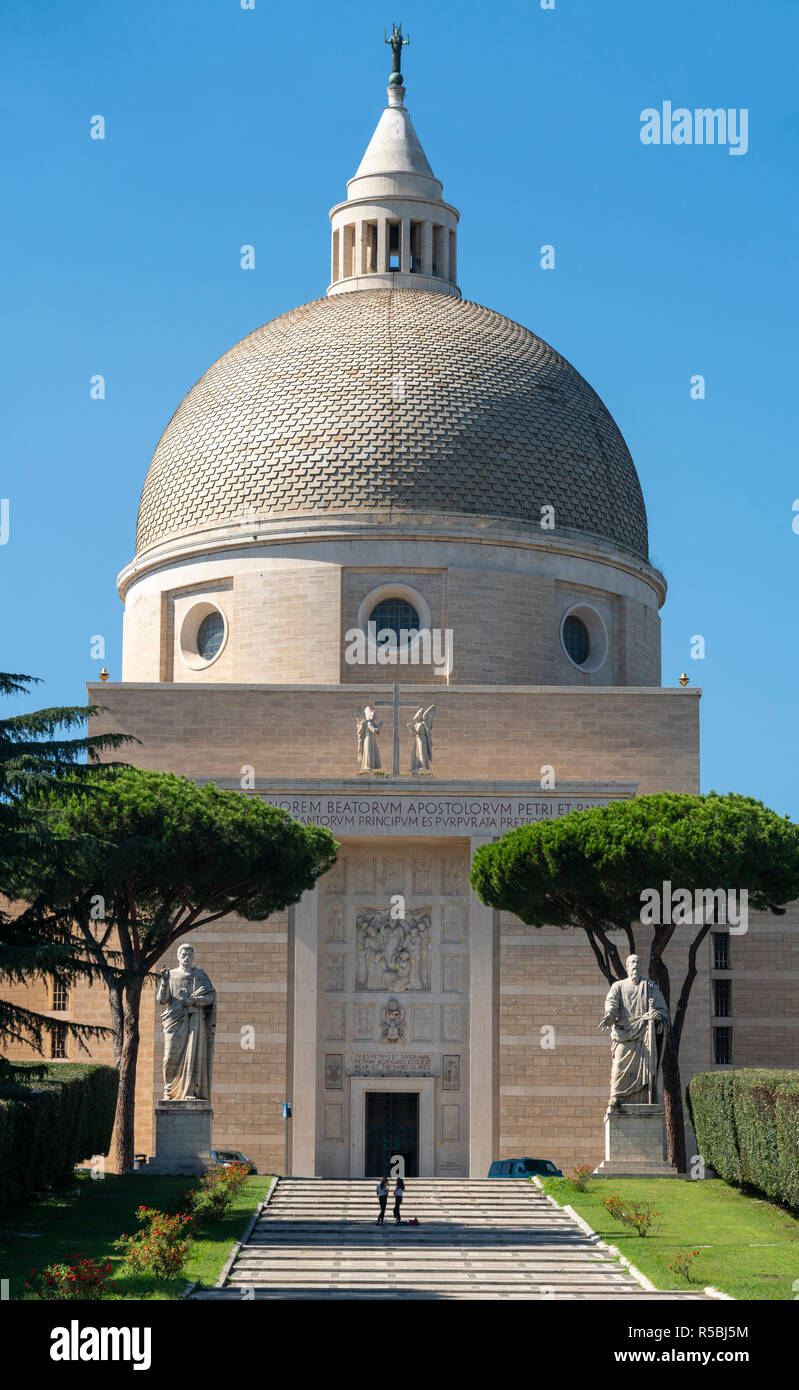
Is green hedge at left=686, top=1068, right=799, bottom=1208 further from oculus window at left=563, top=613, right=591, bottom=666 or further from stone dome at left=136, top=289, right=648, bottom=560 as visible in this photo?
stone dome at left=136, top=289, right=648, bottom=560

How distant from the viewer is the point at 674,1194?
24.7 m

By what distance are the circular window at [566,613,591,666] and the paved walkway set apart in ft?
58.2

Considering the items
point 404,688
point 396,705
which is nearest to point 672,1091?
point 396,705

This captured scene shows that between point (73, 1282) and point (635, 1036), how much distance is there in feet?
44.1

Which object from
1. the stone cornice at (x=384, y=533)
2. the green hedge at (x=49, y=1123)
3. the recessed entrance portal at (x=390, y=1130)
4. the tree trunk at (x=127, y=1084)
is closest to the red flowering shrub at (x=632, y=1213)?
the green hedge at (x=49, y=1123)

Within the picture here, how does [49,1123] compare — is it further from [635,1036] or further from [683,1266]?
[635,1036]

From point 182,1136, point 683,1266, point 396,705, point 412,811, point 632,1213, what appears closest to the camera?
point 683,1266

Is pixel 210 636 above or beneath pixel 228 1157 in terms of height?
above

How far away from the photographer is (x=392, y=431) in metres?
41.7

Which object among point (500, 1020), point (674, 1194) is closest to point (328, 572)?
point (500, 1020)

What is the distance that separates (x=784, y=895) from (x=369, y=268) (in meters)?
22.9

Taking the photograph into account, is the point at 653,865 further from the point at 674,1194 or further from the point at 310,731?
the point at 310,731

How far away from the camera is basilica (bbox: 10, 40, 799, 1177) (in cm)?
3575

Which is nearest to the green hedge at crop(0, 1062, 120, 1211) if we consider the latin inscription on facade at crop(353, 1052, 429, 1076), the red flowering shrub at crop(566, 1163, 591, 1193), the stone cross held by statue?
the red flowering shrub at crop(566, 1163, 591, 1193)
